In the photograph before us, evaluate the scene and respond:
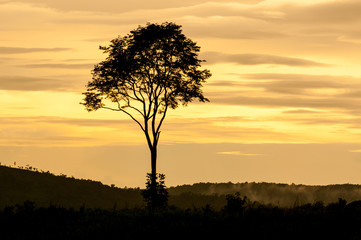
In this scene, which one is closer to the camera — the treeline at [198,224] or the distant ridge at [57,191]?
the treeline at [198,224]

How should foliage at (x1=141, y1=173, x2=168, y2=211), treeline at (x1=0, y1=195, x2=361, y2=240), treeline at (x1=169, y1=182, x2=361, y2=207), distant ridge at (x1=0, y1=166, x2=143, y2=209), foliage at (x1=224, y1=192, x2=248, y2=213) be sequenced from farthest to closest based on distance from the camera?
treeline at (x1=169, y1=182, x2=361, y2=207) < distant ridge at (x1=0, y1=166, x2=143, y2=209) < foliage at (x1=141, y1=173, x2=168, y2=211) < foliage at (x1=224, y1=192, x2=248, y2=213) < treeline at (x1=0, y1=195, x2=361, y2=240)

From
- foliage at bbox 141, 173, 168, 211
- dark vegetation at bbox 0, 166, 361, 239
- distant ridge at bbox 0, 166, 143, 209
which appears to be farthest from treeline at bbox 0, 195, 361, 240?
distant ridge at bbox 0, 166, 143, 209

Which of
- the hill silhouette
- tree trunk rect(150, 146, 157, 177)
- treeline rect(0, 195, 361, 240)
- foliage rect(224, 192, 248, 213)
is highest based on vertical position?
tree trunk rect(150, 146, 157, 177)

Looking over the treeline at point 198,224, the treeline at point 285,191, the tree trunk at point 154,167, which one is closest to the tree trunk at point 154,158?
the tree trunk at point 154,167

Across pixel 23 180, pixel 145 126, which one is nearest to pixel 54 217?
pixel 145 126

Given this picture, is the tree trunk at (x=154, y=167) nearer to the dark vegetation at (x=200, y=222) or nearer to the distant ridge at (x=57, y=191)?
the distant ridge at (x=57, y=191)

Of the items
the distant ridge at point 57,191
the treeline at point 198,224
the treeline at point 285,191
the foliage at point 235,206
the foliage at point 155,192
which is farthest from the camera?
the treeline at point 285,191

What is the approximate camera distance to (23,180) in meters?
69.7

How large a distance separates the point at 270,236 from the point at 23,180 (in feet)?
164

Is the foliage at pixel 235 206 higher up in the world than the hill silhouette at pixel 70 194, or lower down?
lower down

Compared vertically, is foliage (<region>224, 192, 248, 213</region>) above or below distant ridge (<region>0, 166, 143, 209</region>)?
below

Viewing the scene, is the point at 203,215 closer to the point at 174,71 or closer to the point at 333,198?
the point at 174,71

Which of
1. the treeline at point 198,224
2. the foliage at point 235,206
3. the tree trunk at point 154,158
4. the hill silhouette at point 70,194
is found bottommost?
the treeline at point 198,224

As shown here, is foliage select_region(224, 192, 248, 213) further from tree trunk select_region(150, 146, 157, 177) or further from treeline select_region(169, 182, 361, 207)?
treeline select_region(169, 182, 361, 207)
